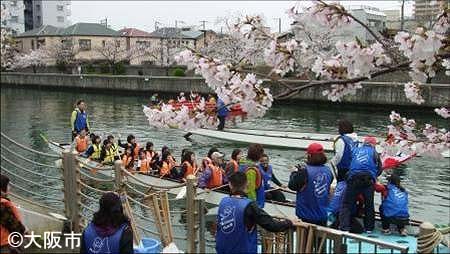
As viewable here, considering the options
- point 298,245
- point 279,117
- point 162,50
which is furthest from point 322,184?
point 162,50

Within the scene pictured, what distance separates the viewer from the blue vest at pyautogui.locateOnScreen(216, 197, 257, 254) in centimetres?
545

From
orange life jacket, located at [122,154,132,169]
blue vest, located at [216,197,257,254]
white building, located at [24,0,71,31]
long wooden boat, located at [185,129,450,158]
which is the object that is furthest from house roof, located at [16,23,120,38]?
blue vest, located at [216,197,257,254]

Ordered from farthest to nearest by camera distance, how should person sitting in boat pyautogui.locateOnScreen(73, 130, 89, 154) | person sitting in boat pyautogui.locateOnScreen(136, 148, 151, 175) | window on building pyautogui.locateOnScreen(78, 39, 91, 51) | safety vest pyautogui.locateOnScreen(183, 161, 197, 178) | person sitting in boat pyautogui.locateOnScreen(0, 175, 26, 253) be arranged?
window on building pyautogui.locateOnScreen(78, 39, 91, 51) < person sitting in boat pyautogui.locateOnScreen(73, 130, 89, 154) < person sitting in boat pyautogui.locateOnScreen(136, 148, 151, 175) < safety vest pyautogui.locateOnScreen(183, 161, 197, 178) < person sitting in boat pyautogui.locateOnScreen(0, 175, 26, 253)

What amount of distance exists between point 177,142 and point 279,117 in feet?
34.0

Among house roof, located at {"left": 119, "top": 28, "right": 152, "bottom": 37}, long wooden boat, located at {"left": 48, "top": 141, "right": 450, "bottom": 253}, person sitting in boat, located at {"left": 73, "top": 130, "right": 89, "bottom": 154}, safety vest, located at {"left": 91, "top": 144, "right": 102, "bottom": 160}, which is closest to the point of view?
long wooden boat, located at {"left": 48, "top": 141, "right": 450, "bottom": 253}

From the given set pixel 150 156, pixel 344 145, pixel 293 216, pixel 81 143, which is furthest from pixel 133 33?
pixel 344 145

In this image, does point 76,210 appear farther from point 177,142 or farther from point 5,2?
point 177,142

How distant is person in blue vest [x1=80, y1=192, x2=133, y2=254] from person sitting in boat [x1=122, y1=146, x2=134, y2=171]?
10.1 metres

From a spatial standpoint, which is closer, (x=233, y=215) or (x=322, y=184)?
(x=233, y=215)

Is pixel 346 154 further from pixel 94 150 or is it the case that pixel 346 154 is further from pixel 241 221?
pixel 94 150

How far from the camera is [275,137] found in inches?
875

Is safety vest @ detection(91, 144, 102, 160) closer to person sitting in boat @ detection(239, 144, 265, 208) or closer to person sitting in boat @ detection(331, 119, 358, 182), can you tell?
person sitting in boat @ detection(331, 119, 358, 182)

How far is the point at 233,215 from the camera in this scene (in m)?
5.49

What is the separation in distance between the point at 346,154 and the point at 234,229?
145 inches
